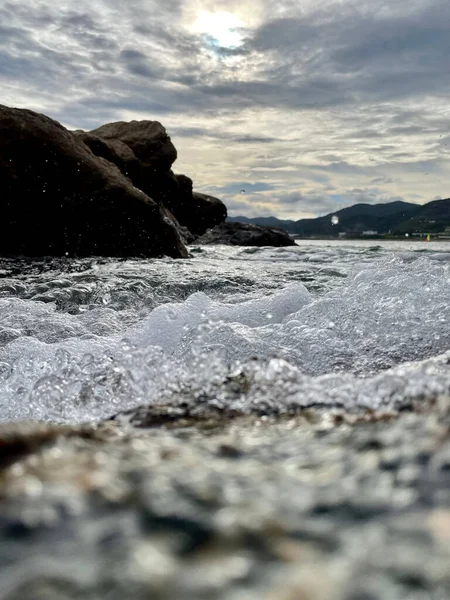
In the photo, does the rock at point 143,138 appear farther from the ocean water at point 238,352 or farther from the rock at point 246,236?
the ocean water at point 238,352

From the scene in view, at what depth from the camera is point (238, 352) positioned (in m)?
2.46

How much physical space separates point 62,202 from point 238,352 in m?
9.57

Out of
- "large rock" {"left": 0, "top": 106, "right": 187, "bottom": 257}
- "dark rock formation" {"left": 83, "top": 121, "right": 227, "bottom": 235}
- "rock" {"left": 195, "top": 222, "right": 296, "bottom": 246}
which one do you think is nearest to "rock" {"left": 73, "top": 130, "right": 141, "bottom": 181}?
"dark rock formation" {"left": 83, "top": 121, "right": 227, "bottom": 235}

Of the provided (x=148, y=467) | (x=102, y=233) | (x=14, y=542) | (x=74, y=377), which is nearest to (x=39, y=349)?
(x=74, y=377)

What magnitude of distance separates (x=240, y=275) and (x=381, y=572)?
6766 mm

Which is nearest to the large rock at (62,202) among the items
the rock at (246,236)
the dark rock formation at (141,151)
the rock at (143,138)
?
the dark rock formation at (141,151)

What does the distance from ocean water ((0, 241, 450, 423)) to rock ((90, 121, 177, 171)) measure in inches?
764

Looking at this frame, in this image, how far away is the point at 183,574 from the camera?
65 centimetres

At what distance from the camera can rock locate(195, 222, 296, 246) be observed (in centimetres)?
2298

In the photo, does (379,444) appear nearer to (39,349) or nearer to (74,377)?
(74,377)

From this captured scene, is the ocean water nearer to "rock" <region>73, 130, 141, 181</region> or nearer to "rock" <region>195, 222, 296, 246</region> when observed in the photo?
"rock" <region>73, 130, 141, 181</region>

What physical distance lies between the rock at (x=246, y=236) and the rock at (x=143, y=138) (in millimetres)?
4083

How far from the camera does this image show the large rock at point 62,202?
35.0 feet

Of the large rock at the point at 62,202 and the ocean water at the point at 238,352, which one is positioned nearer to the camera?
the ocean water at the point at 238,352
